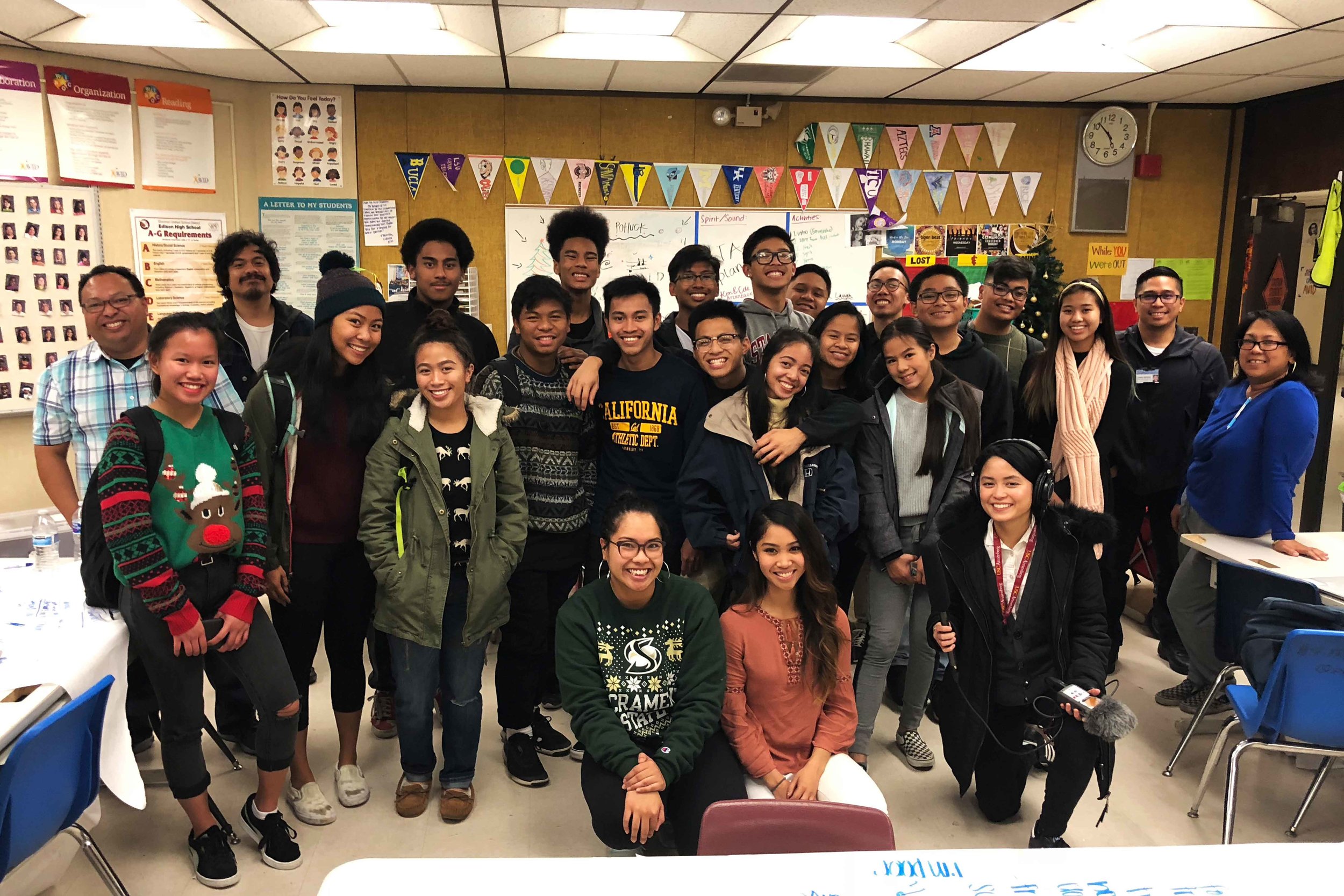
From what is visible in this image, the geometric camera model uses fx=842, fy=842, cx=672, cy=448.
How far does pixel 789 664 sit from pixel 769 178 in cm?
374

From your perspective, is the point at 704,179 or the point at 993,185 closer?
the point at 704,179

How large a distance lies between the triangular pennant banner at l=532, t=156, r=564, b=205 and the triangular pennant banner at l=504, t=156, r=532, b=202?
5cm

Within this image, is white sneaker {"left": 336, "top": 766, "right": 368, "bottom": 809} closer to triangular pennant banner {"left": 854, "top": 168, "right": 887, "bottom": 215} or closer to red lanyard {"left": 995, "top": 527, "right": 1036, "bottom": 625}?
red lanyard {"left": 995, "top": 527, "right": 1036, "bottom": 625}

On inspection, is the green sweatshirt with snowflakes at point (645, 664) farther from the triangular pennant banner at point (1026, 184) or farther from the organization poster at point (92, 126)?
the triangular pennant banner at point (1026, 184)

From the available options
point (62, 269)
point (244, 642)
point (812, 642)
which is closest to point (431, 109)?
point (62, 269)

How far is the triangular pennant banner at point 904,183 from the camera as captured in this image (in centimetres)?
525

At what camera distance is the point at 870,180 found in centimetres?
523

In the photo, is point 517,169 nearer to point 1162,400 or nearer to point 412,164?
point 412,164

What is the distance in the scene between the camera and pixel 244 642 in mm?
2154

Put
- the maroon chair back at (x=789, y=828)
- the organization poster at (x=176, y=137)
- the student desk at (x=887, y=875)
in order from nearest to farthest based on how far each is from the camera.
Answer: the student desk at (x=887, y=875)
the maroon chair back at (x=789, y=828)
the organization poster at (x=176, y=137)

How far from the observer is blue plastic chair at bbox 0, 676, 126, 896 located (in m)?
1.54

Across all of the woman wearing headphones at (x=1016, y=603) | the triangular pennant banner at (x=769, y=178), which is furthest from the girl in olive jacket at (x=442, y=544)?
the triangular pennant banner at (x=769, y=178)

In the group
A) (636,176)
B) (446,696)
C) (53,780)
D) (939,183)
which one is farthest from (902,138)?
(53,780)

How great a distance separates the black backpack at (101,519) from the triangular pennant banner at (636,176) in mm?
3415
